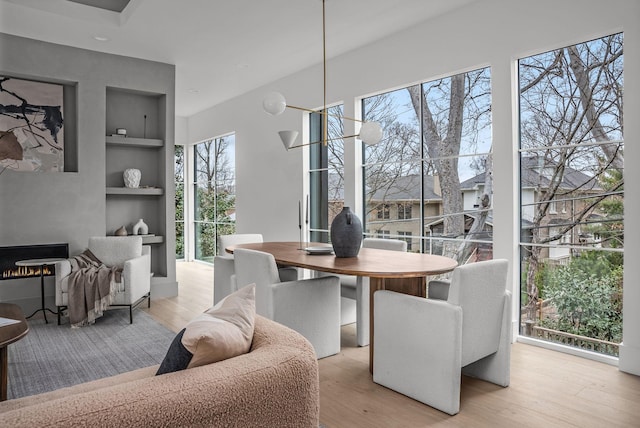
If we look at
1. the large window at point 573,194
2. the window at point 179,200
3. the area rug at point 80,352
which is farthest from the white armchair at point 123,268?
the window at point 179,200

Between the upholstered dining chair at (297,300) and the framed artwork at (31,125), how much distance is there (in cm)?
287

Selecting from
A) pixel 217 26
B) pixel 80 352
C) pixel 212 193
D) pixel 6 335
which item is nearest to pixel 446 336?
pixel 6 335

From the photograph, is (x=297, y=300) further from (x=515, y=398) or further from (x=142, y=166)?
(x=142, y=166)

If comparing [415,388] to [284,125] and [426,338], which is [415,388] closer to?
[426,338]

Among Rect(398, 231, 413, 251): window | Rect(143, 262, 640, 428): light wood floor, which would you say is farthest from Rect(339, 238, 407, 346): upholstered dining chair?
Rect(398, 231, 413, 251): window

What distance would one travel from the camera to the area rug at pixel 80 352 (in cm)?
286

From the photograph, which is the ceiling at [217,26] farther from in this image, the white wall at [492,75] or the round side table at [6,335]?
the round side table at [6,335]

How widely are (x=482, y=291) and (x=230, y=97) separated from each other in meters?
5.69

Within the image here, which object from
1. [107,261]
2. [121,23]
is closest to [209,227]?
[107,261]

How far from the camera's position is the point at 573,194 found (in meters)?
3.33

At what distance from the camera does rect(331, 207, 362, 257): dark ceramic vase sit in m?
3.23

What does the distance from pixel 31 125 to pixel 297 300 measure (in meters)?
3.65

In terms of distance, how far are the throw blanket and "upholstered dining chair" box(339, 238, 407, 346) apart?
2106mm

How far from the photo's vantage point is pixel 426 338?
244 cm
